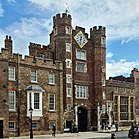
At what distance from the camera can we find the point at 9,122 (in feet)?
141

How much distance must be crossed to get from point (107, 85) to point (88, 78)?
24.2ft

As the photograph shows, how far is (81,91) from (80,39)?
27.1ft

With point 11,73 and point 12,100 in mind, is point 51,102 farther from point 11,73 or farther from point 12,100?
point 11,73

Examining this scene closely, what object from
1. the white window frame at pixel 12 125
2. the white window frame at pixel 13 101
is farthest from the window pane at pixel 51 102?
the white window frame at pixel 12 125

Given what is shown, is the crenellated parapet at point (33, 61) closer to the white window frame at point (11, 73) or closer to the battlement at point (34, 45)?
the white window frame at point (11, 73)

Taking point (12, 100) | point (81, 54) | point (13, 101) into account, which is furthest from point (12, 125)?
point (81, 54)

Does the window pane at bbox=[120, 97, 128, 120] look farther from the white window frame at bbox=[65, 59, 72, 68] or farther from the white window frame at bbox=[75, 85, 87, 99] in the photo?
the white window frame at bbox=[65, 59, 72, 68]

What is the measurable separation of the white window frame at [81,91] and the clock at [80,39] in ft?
21.4

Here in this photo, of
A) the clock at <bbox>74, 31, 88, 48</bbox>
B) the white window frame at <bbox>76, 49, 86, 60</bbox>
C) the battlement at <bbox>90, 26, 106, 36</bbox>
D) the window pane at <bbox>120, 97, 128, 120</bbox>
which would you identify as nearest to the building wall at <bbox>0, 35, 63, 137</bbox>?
the white window frame at <bbox>76, 49, 86, 60</bbox>

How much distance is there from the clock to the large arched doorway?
10244mm

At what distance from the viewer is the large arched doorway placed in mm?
55375

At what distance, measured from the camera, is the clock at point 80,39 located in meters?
55.4

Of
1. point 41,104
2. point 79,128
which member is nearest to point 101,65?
point 79,128

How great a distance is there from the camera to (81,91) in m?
55.2
